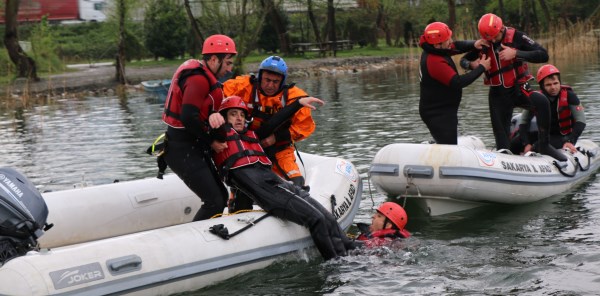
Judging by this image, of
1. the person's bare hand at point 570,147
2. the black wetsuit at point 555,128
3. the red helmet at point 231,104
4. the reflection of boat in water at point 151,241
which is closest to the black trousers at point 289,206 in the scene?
the reflection of boat in water at point 151,241

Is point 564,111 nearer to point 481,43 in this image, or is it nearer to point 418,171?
point 481,43

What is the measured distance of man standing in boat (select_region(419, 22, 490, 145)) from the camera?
8086 millimetres

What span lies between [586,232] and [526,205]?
49.3 inches

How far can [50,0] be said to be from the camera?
4444 centimetres

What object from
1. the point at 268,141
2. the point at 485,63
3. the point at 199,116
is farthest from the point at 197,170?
the point at 485,63

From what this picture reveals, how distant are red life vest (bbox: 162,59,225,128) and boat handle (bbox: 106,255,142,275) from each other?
4.08ft

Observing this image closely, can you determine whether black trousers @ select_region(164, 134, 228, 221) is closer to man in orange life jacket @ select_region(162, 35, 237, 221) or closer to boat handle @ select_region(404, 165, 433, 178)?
man in orange life jacket @ select_region(162, 35, 237, 221)

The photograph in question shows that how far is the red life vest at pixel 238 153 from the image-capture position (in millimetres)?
6645

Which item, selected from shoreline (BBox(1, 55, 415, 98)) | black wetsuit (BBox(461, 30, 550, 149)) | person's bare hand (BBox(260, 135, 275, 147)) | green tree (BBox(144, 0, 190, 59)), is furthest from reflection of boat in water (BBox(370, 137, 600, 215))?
green tree (BBox(144, 0, 190, 59))

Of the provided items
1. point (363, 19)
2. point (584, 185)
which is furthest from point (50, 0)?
point (584, 185)

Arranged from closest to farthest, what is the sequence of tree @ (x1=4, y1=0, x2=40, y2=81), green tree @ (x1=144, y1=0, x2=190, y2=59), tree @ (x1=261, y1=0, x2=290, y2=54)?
tree @ (x1=4, y1=0, x2=40, y2=81) < green tree @ (x1=144, y1=0, x2=190, y2=59) < tree @ (x1=261, y1=0, x2=290, y2=54)

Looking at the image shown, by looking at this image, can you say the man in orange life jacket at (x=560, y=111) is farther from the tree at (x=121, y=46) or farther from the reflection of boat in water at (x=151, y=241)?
the tree at (x=121, y=46)

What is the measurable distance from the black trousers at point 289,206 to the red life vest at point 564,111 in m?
3.98

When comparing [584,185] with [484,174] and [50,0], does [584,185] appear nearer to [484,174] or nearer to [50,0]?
[484,174]
